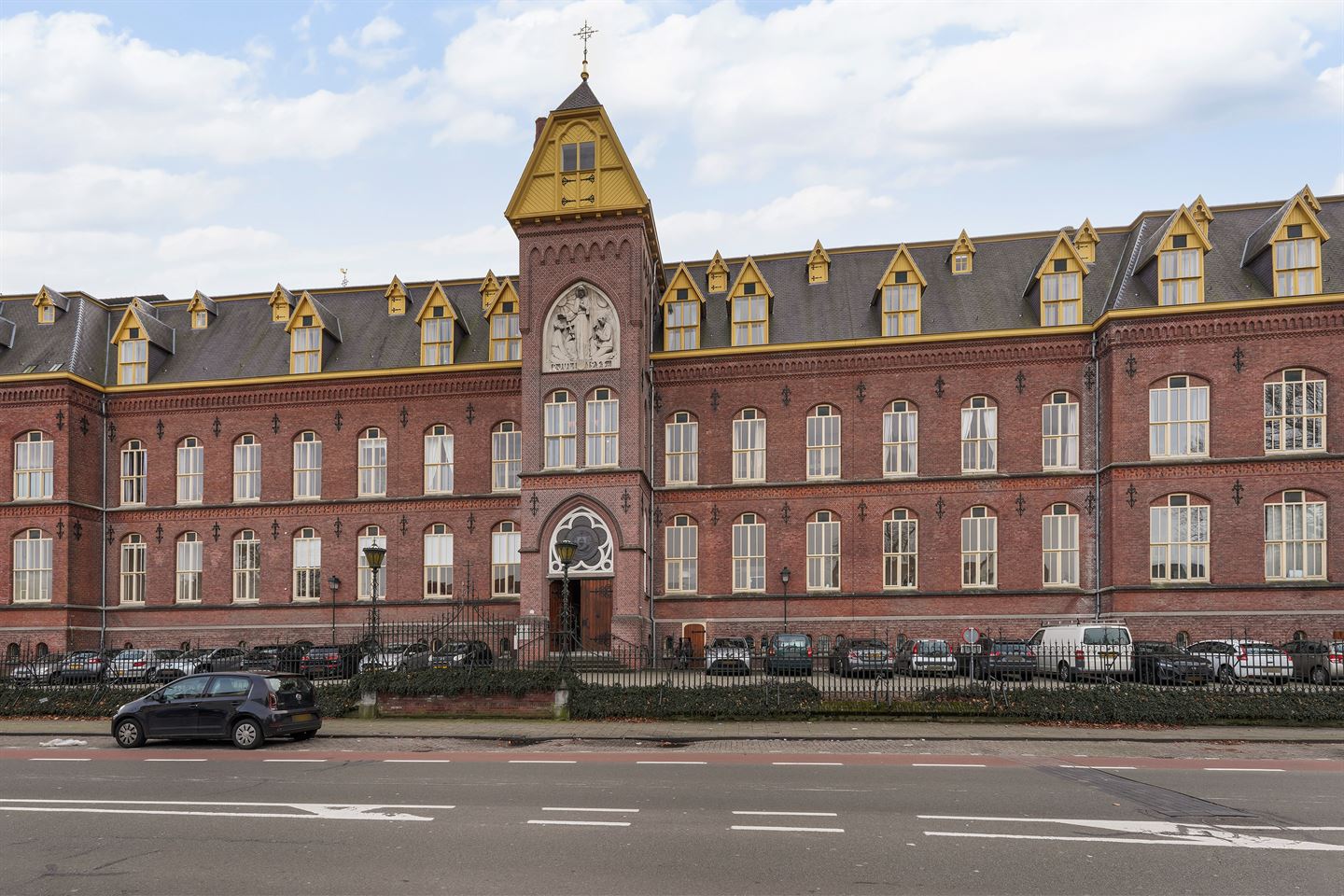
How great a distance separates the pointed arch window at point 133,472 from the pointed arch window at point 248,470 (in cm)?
432

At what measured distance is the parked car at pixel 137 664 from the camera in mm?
28833

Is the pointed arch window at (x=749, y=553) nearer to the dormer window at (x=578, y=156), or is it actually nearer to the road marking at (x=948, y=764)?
the dormer window at (x=578, y=156)

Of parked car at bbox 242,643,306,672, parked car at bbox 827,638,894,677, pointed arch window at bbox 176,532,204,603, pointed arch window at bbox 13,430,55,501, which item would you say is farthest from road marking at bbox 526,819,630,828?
pointed arch window at bbox 13,430,55,501

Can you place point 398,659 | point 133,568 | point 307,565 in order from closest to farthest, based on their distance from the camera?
point 398,659, point 307,565, point 133,568

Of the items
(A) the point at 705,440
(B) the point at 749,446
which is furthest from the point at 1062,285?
(A) the point at 705,440

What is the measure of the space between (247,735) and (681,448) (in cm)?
2275

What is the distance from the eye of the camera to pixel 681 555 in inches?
1548

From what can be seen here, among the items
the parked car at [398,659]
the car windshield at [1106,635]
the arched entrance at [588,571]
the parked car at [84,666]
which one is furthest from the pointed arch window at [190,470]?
the car windshield at [1106,635]

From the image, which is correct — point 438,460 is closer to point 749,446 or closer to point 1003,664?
point 749,446

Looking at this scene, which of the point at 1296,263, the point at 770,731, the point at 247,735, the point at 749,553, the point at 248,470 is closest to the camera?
the point at 247,735

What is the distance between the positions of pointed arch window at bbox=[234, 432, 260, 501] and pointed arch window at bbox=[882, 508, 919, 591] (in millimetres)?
26205

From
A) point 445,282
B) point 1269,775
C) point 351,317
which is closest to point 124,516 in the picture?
point 351,317

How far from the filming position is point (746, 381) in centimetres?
3944

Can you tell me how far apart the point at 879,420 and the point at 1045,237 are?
10732mm
